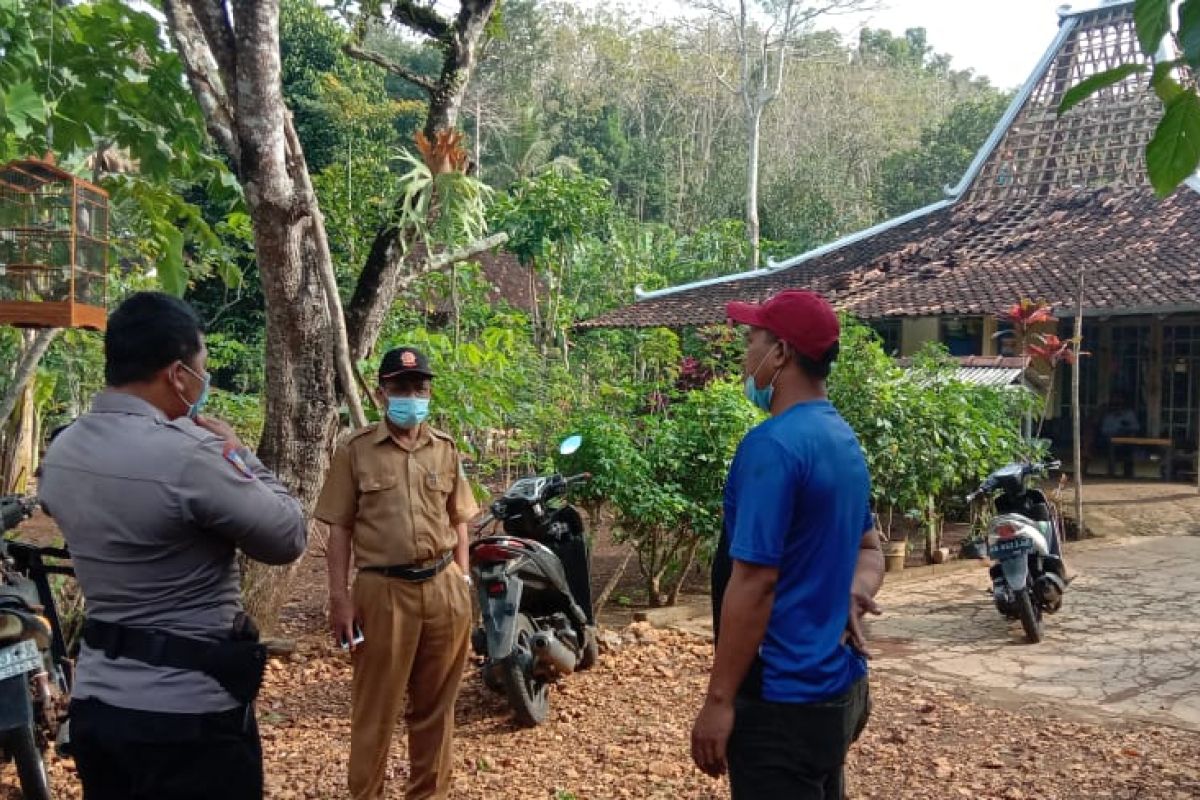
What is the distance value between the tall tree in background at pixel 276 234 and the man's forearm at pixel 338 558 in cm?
185

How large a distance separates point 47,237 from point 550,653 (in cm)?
397

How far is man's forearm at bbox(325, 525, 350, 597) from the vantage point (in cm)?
403

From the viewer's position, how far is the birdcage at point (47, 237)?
645 centimetres

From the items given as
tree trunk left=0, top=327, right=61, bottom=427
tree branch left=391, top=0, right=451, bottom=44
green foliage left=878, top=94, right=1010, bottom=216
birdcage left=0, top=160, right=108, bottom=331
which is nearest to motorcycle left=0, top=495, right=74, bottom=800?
birdcage left=0, top=160, right=108, bottom=331

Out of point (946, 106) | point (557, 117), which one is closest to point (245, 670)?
point (557, 117)

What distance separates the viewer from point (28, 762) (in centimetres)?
382

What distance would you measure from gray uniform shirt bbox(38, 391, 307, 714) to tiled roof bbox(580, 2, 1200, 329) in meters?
12.9

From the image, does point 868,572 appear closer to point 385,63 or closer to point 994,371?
point 385,63

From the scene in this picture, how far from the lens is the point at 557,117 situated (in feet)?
117

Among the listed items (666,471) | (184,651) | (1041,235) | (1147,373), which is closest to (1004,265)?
(1041,235)

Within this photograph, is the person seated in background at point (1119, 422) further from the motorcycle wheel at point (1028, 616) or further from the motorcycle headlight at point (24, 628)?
the motorcycle headlight at point (24, 628)

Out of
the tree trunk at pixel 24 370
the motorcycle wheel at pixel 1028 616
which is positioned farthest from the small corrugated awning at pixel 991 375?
the tree trunk at pixel 24 370

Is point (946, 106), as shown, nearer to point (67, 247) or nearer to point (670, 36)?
point (670, 36)

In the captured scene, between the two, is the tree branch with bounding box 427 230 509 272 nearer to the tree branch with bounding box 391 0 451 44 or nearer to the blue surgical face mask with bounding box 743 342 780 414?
the tree branch with bounding box 391 0 451 44
